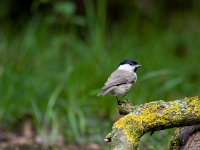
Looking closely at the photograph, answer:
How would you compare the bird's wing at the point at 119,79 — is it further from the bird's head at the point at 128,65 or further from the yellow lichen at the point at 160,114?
the yellow lichen at the point at 160,114

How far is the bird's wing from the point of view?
2988 millimetres

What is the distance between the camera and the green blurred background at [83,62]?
5.13 meters

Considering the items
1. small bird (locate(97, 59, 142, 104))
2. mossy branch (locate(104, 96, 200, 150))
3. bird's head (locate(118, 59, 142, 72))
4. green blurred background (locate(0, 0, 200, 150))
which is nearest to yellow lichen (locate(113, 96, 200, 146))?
mossy branch (locate(104, 96, 200, 150))

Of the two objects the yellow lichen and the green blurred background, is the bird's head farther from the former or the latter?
the green blurred background

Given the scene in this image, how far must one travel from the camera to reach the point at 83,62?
234 inches

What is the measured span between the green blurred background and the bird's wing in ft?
3.11

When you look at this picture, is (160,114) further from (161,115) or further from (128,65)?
(128,65)

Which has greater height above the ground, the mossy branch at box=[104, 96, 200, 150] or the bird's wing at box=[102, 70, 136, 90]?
the bird's wing at box=[102, 70, 136, 90]

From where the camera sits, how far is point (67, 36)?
698cm

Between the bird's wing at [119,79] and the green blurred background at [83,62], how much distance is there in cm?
95

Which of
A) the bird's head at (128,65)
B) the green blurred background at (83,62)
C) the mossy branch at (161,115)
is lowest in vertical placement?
the mossy branch at (161,115)

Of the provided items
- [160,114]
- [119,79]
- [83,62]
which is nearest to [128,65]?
[119,79]

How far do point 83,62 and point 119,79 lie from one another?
293 cm

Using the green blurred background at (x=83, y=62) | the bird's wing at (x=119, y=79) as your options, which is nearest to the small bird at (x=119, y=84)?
the bird's wing at (x=119, y=79)
